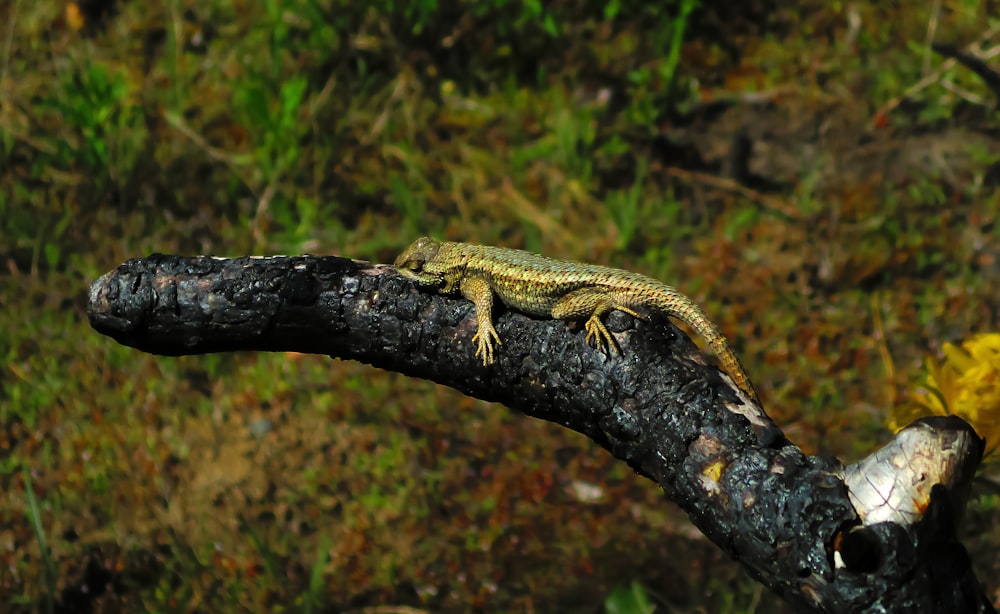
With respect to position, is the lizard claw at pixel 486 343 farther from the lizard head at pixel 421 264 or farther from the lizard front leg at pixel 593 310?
the lizard head at pixel 421 264

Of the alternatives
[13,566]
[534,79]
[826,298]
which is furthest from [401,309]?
[534,79]

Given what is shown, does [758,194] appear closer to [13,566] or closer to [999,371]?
[999,371]

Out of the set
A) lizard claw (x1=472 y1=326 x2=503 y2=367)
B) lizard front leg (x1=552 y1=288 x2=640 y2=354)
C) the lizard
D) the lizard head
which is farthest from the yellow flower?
the lizard head

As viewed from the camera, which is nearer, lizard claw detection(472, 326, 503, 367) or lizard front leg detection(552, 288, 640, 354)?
lizard front leg detection(552, 288, 640, 354)

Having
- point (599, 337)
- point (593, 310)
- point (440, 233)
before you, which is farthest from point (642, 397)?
point (440, 233)

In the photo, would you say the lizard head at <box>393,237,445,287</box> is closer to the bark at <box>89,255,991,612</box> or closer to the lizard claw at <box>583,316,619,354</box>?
the bark at <box>89,255,991,612</box>

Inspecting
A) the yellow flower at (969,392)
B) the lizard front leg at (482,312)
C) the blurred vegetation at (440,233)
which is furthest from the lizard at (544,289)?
the blurred vegetation at (440,233)

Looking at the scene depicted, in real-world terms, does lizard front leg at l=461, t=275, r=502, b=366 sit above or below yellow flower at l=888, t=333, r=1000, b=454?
above

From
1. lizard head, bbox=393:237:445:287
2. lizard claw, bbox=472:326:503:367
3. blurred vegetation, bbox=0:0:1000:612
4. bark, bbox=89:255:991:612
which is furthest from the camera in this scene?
blurred vegetation, bbox=0:0:1000:612
